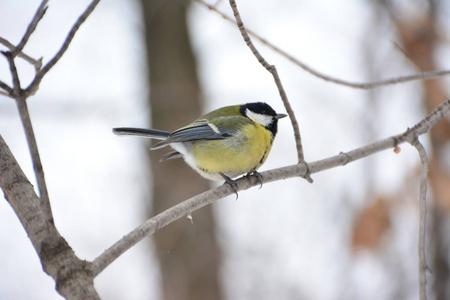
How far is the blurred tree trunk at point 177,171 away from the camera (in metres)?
4.82

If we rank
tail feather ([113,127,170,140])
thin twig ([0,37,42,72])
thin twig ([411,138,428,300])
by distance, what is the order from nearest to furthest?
thin twig ([0,37,42,72]), thin twig ([411,138,428,300]), tail feather ([113,127,170,140])

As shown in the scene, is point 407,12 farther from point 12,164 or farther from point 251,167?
point 12,164

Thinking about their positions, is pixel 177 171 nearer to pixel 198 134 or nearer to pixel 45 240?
pixel 198 134

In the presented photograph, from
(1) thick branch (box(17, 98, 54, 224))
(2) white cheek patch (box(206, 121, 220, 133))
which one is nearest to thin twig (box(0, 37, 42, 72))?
(1) thick branch (box(17, 98, 54, 224))

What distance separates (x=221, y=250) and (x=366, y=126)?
201 cm

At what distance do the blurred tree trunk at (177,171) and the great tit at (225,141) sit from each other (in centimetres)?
169

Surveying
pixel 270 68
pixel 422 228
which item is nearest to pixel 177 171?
pixel 270 68

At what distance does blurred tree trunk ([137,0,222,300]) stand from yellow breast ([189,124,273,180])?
6.13 feet

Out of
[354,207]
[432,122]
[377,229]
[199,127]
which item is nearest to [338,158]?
[432,122]

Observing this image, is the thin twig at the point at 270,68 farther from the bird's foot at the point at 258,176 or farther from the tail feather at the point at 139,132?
the tail feather at the point at 139,132

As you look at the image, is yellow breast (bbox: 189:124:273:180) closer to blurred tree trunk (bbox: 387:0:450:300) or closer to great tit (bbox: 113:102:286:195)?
great tit (bbox: 113:102:286:195)

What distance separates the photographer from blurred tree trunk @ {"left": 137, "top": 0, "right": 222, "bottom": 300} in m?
4.82

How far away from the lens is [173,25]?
538cm

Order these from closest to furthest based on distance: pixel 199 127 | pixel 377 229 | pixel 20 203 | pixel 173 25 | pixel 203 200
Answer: pixel 20 203 → pixel 203 200 → pixel 199 127 → pixel 377 229 → pixel 173 25
